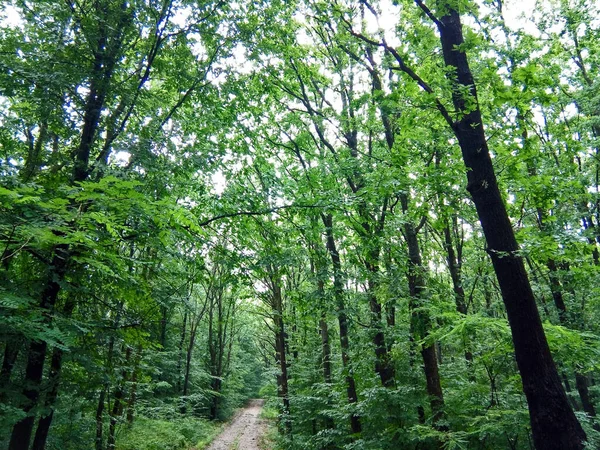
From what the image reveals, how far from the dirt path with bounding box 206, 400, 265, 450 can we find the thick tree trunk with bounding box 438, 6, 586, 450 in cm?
1471

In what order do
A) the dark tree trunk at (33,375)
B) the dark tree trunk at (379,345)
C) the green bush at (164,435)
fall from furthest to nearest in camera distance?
1. the green bush at (164,435)
2. the dark tree trunk at (379,345)
3. the dark tree trunk at (33,375)

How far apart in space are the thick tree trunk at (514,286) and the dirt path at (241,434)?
48.3 ft

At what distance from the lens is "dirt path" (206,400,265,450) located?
51.8 ft

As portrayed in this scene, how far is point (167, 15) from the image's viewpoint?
602cm

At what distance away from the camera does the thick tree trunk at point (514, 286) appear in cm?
368

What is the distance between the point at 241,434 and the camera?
18828 millimetres

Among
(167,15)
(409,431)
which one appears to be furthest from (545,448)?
(167,15)

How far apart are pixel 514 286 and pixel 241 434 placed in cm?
1889

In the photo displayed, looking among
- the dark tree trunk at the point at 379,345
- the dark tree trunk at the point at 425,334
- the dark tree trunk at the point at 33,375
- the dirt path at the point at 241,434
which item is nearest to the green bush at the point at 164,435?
the dirt path at the point at 241,434

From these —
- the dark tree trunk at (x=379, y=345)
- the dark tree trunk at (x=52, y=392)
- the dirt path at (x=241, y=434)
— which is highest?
the dark tree trunk at (x=379, y=345)

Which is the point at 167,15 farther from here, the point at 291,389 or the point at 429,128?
the point at 291,389

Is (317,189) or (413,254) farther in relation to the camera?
(413,254)

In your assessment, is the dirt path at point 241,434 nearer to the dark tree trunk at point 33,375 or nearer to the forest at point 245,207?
the forest at point 245,207

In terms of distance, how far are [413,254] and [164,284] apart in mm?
5986
